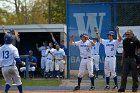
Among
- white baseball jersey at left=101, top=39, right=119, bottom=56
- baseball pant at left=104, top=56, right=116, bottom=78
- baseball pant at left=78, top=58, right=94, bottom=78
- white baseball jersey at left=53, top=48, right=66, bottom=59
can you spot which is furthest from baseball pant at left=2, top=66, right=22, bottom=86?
white baseball jersey at left=53, top=48, right=66, bottom=59

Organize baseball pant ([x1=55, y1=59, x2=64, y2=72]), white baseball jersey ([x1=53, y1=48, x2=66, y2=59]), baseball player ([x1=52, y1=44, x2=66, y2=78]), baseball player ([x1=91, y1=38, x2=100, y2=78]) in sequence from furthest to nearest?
baseball pant ([x1=55, y1=59, x2=64, y2=72]) < baseball player ([x1=52, y1=44, x2=66, y2=78]) < white baseball jersey ([x1=53, y1=48, x2=66, y2=59]) < baseball player ([x1=91, y1=38, x2=100, y2=78])

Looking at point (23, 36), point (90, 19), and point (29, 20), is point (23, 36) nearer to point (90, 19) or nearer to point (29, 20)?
point (90, 19)

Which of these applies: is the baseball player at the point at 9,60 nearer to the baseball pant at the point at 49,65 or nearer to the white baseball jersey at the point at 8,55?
the white baseball jersey at the point at 8,55

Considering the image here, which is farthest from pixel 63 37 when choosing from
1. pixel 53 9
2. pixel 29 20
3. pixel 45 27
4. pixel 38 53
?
pixel 29 20

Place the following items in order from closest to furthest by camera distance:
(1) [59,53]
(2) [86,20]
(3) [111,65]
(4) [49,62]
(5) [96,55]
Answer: (3) [111,65] < (5) [96,55] < (1) [59,53] < (2) [86,20] < (4) [49,62]

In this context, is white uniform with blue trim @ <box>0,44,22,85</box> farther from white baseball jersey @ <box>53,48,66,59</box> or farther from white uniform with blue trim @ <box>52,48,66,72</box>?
white uniform with blue trim @ <box>52,48,66,72</box>

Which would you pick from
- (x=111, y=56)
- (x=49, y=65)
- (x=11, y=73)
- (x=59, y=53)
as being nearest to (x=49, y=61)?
(x=49, y=65)

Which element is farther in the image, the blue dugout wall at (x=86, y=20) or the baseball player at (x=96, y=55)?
the blue dugout wall at (x=86, y=20)

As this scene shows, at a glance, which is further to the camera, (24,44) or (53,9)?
(53,9)

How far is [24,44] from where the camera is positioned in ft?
84.9

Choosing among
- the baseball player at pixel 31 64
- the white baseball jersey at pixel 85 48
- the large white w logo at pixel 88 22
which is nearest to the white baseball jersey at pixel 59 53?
the baseball player at pixel 31 64

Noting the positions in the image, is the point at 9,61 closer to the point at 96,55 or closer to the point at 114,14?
the point at 96,55

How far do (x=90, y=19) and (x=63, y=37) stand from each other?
2.17 m

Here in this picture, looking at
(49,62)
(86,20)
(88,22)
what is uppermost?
(86,20)
